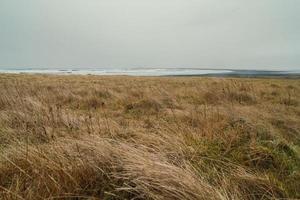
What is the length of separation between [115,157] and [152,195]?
23.8 inches

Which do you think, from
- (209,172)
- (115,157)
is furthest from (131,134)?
(209,172)

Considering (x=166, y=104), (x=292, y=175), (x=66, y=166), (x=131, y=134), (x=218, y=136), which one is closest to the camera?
(x=66, y=166)

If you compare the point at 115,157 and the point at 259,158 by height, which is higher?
the point at 115,157

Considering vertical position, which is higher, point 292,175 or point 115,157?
point 115,157

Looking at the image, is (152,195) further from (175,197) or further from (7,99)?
(7,99)

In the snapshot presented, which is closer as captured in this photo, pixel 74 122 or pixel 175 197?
pixel 175 197

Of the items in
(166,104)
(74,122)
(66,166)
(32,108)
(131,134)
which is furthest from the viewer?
(166,104)

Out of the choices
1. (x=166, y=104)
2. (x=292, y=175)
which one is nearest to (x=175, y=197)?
(x=292, y=175)

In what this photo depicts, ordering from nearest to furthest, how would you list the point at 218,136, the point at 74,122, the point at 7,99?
the point at 218,136 < the point at 74,122 < the point at 7,99

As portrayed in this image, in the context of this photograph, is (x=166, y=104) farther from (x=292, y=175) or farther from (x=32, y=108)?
(x=292, y=175)

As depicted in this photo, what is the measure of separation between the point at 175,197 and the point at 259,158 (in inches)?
56.2

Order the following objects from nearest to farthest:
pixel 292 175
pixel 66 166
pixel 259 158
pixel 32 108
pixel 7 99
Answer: pixel 66 166, pixel 292 175, pixel 259 158, pixel 32 108, pixel 7 99

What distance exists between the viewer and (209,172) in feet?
7.30

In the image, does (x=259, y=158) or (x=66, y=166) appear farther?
(x=259, y=158)
